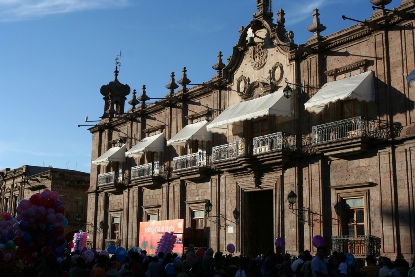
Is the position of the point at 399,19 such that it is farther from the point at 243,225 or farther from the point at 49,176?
the point at 49,176

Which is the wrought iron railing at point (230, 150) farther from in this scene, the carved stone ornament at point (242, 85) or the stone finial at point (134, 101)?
the stone finial at point (134, 101)

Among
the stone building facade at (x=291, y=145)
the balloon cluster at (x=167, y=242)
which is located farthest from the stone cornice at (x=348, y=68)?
the balloon cluster at (x=167, y=242)

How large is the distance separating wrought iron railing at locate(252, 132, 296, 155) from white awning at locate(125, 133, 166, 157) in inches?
283

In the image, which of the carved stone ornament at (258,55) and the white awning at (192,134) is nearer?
the carved stone ornament at (258,55)

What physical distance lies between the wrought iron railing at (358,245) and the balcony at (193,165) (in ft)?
24.4

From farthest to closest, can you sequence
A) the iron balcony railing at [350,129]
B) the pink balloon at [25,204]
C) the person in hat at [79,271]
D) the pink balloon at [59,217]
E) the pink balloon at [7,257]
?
the iron balcony railing at [350,129] < the pink balloon at [59,217] < the pink balloon at [25,204] < the pink balloon at [7,257] < the person in hat at [79,271]

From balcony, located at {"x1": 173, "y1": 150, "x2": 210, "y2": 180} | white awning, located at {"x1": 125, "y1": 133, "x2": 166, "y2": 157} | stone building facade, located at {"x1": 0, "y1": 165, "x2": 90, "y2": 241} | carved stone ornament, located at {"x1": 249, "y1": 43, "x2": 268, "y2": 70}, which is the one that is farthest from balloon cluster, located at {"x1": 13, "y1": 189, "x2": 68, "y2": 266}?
stone building facade, located at {"x1": 0, "y1": 165, "x2": 90, "y2": 241}

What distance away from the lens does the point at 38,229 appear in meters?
14.0

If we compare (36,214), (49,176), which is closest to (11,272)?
(36,214)

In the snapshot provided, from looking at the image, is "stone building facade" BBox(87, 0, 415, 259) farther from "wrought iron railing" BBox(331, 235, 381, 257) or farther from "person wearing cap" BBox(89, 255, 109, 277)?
"person wearing cap" BBox(89, 255, 109, 277)

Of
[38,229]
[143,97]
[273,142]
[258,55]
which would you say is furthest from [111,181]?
[38,229]

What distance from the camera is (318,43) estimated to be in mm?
20016

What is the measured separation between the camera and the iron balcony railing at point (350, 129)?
1770 cm

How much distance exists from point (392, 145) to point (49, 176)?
1172 inches
